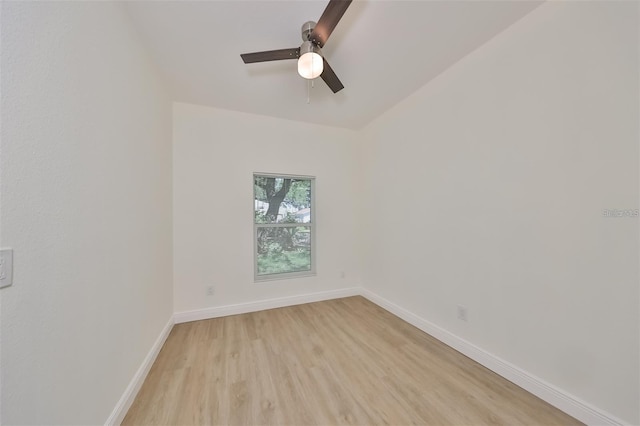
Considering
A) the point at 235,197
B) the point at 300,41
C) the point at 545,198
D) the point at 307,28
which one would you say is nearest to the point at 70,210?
the point at 307,28

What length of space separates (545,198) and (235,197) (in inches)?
118

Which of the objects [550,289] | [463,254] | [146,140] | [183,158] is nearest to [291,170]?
[183,158]

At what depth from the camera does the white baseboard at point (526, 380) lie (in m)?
1.29

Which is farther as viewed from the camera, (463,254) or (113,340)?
(463,254)

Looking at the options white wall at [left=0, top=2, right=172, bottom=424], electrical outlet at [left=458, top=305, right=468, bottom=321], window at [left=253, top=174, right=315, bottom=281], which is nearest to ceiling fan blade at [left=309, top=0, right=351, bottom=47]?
white wall at [left=0, top=2, right=172, bottom=424]

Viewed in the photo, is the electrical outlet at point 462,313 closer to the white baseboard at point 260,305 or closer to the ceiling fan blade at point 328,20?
the white baseboard at point 260,305

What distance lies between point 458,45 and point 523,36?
0.41m

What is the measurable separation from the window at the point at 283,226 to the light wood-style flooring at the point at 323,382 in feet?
3.01

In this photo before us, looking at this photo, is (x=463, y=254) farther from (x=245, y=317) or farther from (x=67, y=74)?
(x=67, y=74)

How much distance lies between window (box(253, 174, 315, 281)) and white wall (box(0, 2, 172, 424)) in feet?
4.96

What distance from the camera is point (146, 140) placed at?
6.04 feet

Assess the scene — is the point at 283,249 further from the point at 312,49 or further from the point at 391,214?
the point at 312,49

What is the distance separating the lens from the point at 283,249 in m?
3.26

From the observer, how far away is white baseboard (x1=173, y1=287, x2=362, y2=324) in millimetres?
2664
